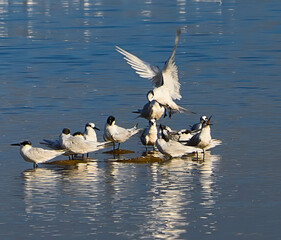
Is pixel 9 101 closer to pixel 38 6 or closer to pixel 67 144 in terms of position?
pixel 67 144

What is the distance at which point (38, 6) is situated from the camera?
51.8 meters

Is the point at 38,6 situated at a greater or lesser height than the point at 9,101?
greater

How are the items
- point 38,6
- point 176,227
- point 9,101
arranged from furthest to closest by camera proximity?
point 38,6, point 9,101, point 176,227


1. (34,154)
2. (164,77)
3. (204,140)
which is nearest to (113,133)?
(204,140)

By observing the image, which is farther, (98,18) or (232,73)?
(98,18)

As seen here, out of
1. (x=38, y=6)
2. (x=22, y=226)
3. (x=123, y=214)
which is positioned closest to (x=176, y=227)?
(x=123, y=214)

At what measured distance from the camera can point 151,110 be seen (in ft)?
62.1

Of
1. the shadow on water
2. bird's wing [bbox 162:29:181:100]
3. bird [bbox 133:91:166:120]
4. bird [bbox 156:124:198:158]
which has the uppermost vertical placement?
bird's wing [bbox 162:29:181:100]

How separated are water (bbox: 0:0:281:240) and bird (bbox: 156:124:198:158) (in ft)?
0.70

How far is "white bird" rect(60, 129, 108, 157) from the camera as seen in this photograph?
15352mm

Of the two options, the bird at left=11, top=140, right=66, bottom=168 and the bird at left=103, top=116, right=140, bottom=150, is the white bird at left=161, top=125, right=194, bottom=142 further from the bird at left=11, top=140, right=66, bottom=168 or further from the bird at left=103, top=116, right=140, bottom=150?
the bird at left=11, top=140, right=66, bottom=168

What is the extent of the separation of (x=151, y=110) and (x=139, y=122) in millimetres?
401

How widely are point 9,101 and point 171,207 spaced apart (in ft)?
32.9

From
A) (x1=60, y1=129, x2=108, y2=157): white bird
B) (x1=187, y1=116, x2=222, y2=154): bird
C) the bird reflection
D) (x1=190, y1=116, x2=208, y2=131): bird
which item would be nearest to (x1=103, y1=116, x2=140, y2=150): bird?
(x1=60, y1=129, x2=108, y2=157): white bird
